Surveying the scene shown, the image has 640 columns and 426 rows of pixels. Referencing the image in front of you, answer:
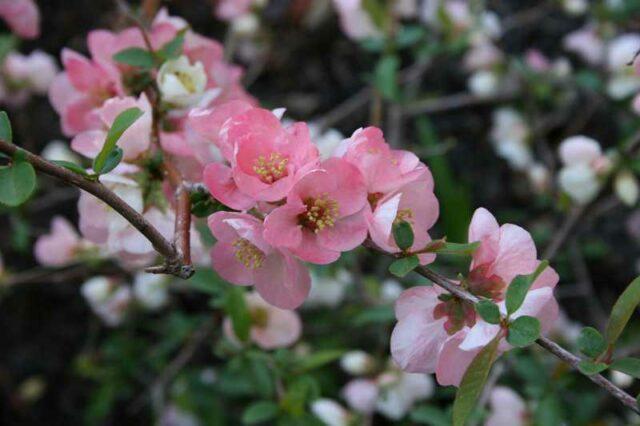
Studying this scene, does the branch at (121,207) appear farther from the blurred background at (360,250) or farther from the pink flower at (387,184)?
the blurred background at (360,250)

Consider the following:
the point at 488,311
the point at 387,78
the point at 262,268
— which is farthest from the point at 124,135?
the point at 387,78

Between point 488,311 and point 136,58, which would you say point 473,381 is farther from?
point 136,58

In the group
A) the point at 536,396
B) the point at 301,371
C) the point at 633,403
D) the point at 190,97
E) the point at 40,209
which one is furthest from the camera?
the point at 40,209

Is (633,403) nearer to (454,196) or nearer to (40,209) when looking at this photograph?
(454,196)

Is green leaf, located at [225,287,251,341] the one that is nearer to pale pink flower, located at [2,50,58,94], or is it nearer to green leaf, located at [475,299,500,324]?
green leaf, located at [475,299,500,324]

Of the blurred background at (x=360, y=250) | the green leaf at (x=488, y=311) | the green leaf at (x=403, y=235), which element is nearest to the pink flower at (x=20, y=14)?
the blurred background at (x=360, y=250)

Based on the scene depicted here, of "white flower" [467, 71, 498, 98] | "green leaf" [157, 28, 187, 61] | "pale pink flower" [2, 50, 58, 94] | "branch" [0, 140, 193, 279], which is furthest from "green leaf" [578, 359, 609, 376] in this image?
"pale pink flower" [2, 50, 58, 94]

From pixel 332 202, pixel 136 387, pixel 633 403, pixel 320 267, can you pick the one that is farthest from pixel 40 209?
pixel 633 403
